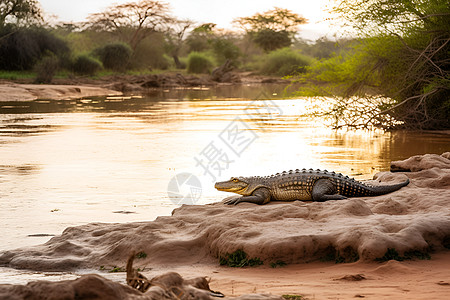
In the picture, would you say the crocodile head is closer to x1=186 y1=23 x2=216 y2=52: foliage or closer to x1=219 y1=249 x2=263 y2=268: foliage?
x1=219 y1=249 x2=263 y2=268: foliage

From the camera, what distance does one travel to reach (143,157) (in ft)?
40.2

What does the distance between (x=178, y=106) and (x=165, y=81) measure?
785 inches

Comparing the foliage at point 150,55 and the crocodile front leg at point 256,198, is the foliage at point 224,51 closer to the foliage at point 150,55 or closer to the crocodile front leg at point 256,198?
the foliage at point 150,55

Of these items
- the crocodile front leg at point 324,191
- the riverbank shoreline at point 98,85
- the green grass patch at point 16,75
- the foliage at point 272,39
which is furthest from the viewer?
the foliage at point 272,39

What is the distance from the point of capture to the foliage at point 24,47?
40.0m

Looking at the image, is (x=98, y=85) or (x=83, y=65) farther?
(x=83, y=65)

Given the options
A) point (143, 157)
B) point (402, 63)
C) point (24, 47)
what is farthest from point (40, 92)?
point (143, 157)

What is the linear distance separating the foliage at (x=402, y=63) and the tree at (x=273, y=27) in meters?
52.3

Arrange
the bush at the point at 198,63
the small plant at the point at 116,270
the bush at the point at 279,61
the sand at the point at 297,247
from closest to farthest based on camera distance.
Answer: the sand at the point at 297,247 → the small plant at the point at 116,270 → the bush at the point at 279,61 → the bush at the point at 198,63

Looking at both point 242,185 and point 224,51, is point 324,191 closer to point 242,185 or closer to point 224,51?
point 242,185

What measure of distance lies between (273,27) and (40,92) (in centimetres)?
4399

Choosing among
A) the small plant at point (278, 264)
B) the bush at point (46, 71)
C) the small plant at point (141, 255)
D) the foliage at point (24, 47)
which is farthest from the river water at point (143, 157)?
the foliage at point (24, 47)

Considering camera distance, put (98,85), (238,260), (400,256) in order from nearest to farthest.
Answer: (400,256), (238,260), (98,85)

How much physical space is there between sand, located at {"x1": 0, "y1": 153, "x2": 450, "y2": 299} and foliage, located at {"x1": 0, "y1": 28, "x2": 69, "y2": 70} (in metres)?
35.1
